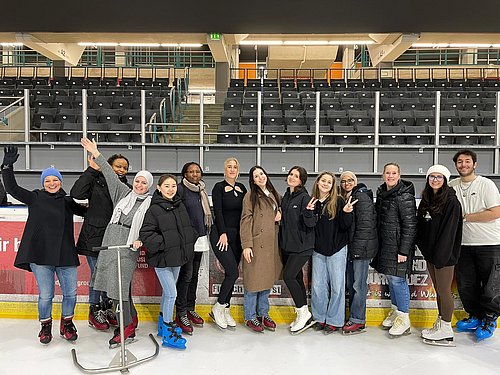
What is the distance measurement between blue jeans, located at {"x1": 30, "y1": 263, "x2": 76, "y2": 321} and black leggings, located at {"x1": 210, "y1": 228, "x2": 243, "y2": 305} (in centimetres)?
111

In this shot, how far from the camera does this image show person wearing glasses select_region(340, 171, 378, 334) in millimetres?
3676

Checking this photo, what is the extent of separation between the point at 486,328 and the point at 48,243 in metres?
3.42

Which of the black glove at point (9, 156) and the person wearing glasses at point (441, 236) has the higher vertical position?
the black glove at point (9, 156)

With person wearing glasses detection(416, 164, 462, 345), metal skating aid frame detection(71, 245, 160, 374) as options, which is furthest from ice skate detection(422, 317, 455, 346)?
metal skating aid frame detection(71, 245, 160, 374)

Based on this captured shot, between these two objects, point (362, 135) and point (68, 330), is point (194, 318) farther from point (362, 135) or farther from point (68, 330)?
point (362, 135)

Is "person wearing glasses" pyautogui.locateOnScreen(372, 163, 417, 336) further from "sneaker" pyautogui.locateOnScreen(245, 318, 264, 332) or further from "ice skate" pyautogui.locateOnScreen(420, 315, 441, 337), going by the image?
"sneaker" pyautogui.locateOnScreen(245, 318, 264, 332)

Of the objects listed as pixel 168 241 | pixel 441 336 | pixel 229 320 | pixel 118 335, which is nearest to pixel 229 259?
pixel 229 320

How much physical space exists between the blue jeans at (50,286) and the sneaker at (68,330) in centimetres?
5

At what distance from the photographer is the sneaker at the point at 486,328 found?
12.3 feet

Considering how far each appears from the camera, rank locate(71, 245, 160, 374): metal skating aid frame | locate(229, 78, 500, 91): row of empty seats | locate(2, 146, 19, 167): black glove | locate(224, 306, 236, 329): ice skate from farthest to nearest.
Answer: locate(229, 78, 500, 91): row of empty seats → locate(224, 306, 236, 329): ice skate → locate(2, 146, 19, 167): black glove → locate(71, 245, 160, 374): metal skating aid frame

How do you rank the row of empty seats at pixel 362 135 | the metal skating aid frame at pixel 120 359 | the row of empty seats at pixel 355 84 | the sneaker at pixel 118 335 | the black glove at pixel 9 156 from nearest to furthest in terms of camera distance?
the metal skating aid frame at pixel 120 359, the black glove at pixel 9 156, the sneaker at pixel 118 335, the row of empty seats at pixel 362 135, the row of empty seats at pixel 355 84

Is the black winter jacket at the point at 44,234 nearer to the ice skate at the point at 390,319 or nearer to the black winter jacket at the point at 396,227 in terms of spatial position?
the black winter jacket at the point at 396,227

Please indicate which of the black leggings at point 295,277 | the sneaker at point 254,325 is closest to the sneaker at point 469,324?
the black leggings at point 295,277

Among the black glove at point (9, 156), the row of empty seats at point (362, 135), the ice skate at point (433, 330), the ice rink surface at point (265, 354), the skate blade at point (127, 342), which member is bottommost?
the ice rink surface at point (265, 354)
